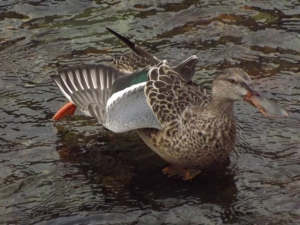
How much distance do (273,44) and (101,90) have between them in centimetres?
221

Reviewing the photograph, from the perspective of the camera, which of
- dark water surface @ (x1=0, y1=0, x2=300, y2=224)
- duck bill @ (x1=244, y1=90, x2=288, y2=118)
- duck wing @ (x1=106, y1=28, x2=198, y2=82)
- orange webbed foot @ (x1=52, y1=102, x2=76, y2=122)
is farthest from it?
orange webbed foot @ (x1=52, y1=102, x2=76, y2=122)

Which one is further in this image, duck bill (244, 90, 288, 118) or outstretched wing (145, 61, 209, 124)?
outstretched wing (145, 61, 209, 124)

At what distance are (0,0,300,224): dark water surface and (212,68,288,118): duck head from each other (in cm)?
61

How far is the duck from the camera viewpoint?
19.5 feet

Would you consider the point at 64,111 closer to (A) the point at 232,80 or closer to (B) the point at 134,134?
(B) the point at 134,134

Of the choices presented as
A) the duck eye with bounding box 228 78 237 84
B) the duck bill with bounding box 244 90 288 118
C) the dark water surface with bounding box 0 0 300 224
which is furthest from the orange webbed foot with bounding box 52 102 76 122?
the duck bill with bounding box 244 90 288 118

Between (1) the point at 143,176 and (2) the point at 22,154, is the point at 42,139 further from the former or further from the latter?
(1) the point at 143,176

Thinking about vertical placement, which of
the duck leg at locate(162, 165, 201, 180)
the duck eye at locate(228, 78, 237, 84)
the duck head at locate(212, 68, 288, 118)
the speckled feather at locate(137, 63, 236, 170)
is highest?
the duck eye at locate(228, 78, 237, 84)

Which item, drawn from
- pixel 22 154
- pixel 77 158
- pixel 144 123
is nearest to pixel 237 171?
pixel 144 123

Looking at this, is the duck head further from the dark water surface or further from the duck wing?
the dark water surface

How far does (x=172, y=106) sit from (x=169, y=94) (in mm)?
110

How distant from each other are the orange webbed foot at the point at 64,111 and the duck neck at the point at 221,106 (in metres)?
1.42

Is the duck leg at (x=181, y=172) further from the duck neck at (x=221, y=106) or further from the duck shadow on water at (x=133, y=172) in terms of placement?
the duck neck at (x=221, y=106)

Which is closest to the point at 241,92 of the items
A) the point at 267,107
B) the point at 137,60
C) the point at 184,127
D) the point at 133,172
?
the point at 267,107
